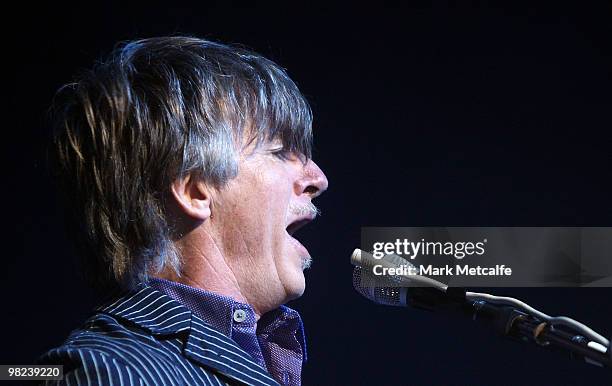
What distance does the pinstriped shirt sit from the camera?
3.44 ft

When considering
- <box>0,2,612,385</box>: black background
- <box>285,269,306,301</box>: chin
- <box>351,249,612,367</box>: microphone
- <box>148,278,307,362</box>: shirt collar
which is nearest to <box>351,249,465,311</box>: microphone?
<box>351,249,612,367</box>: microphone

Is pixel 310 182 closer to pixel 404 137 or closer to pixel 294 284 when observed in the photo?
pixel 294 284

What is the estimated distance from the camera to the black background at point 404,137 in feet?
7.38

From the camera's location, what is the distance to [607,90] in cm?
250

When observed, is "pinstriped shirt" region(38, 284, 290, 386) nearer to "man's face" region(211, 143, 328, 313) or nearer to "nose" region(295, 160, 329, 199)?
"man's face" region(211, 143, 328, 313)

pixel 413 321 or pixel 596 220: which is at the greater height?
pixel 596 220

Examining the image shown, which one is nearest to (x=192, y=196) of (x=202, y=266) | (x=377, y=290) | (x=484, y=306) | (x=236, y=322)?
(x=202, y=266)

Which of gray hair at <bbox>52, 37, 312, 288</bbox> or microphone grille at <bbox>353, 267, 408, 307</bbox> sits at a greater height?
gray hair at <bbox>52, 37, 312, 288</bbox>

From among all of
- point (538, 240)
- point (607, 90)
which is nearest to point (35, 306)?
point (538, 240)

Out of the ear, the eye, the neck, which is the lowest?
the neck

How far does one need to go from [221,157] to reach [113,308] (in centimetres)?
30

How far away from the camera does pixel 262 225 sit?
1354 millimetres

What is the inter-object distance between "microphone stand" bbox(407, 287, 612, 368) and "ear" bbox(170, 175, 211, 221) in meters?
0.37

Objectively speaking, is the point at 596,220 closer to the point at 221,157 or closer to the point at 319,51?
the point at 319,51
